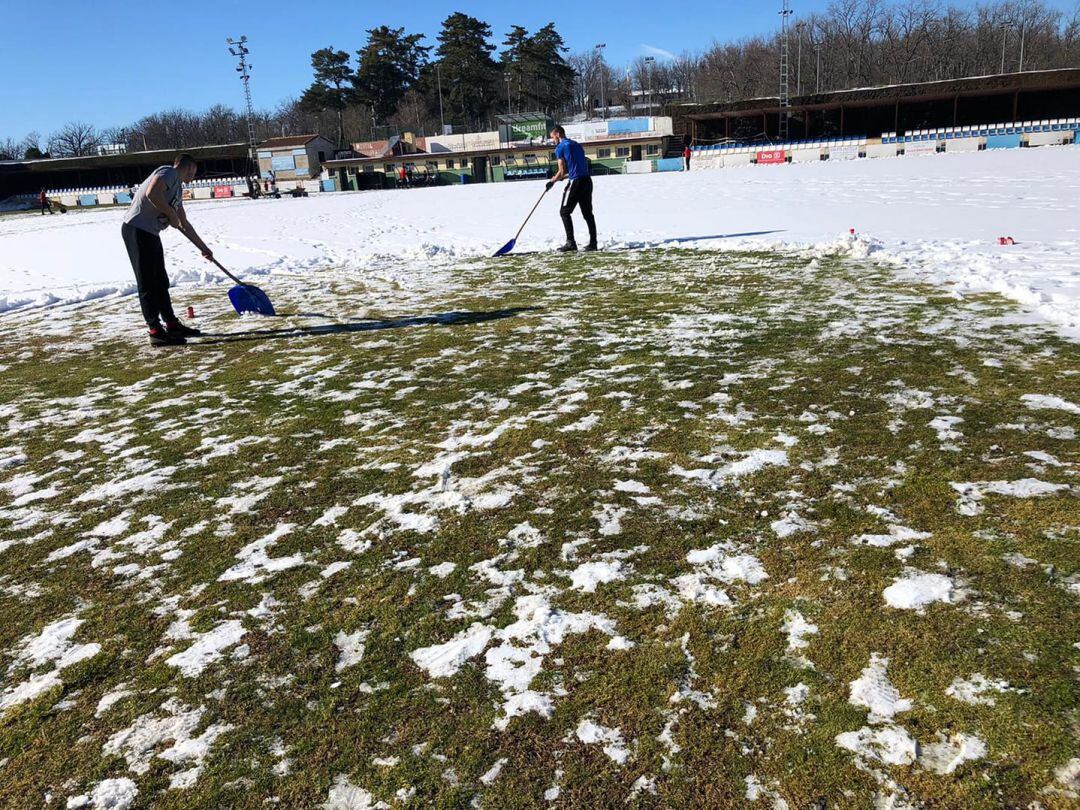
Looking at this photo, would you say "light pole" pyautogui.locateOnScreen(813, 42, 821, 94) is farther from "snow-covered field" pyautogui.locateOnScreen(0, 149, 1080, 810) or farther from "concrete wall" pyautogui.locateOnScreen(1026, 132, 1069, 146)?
"snow-covered field" pyautogui.locateOnScreen(0, 149, 1080, 810)

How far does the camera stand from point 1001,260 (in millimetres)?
8398

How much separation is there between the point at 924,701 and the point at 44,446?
493cm

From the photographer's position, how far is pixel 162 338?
7.45 m

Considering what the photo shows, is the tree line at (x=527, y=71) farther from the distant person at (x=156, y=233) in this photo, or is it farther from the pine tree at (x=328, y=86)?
the distant person at (x=156, y=233)

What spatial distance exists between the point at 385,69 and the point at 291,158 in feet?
123


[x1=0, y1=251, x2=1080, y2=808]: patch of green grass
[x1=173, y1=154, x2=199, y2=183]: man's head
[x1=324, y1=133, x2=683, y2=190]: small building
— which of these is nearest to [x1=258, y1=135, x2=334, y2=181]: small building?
[x1=324, y1=133, x2=683, y2=190]: small building

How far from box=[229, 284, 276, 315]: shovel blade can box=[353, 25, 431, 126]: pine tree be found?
105m

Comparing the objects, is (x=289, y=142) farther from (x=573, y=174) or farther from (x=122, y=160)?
(x=573, y=174)

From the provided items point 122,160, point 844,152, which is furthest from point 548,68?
point 844,152

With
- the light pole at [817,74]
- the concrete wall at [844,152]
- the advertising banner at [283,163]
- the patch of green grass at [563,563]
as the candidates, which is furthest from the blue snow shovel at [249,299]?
the light pole at [817,74]

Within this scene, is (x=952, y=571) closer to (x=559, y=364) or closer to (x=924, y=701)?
(x=924, y=701)

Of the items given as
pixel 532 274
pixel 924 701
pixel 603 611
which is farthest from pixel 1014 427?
Result: pixel 532 274

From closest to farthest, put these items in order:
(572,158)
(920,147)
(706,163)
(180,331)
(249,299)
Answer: (180,331) < (249,299) < (572,158) < (920,147) < (706,163)

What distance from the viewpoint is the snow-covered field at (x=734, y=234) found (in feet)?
28.5
